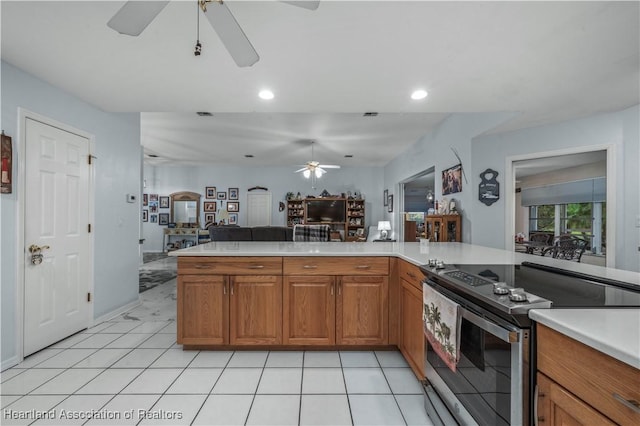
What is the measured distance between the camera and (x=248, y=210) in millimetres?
8219

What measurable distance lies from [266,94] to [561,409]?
2668mm

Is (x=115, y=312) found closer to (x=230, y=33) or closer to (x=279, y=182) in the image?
(x=230, y=33)

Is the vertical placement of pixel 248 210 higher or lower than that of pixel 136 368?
higher

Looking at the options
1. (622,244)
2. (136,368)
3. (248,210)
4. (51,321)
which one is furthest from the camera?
(248,210)

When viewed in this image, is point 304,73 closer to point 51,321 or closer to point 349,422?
point 349,422

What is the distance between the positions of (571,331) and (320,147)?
216 inches

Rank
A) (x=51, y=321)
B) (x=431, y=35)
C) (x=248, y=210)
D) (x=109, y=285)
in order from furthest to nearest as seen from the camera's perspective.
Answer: (x=248, y=210) → (x=109, y=285) → (x=51, y=321) → (x=431, y=35)

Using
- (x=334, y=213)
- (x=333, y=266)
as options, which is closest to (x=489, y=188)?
(x=333, y=266)

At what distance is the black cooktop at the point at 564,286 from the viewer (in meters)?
1.00

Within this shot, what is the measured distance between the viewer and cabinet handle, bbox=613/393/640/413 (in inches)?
24.8

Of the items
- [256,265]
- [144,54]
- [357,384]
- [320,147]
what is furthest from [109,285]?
[320,147]

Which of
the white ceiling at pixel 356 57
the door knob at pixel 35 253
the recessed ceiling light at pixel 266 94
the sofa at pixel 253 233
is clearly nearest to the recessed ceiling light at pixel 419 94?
the white ceiling at pixel 356 57

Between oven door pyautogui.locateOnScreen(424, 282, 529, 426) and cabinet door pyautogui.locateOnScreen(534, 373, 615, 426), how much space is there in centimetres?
5

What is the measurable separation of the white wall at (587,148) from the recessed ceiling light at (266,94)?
2.50 m
